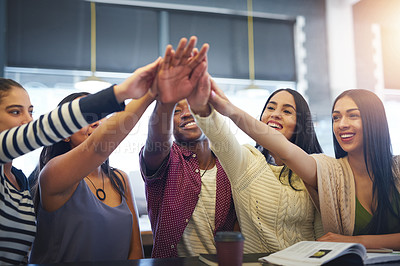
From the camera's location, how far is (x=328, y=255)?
899 millimetres

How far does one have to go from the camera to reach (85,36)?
3641 mm

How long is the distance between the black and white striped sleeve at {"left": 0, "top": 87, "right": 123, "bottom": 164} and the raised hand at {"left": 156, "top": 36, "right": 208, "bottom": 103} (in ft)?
0.66

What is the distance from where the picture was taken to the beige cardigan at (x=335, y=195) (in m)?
1.29

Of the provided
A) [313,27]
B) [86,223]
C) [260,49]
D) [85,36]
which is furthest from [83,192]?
[313,27]

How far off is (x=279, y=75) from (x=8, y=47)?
2651 millimetres

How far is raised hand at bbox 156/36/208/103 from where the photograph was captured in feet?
3.55

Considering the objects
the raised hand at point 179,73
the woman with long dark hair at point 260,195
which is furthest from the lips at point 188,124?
the raised hand at point 179,73

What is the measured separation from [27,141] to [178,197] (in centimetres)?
58

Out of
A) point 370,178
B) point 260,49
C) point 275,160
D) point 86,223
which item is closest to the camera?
point 86,223

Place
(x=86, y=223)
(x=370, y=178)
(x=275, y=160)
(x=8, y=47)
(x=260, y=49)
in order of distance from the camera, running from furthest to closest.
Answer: (x=260, y=49) < (x=8, y=47) < (x=275, y=160) < (x=370, y=178) < (x=86, y=223)

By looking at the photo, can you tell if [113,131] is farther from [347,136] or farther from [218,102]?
[347,136]

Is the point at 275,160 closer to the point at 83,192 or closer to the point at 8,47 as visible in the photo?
the point at 83,192

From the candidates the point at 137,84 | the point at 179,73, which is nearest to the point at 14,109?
the point at 137,84

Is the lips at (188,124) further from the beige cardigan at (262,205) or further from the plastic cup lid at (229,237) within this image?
the plastic cup lid at (229,237)
